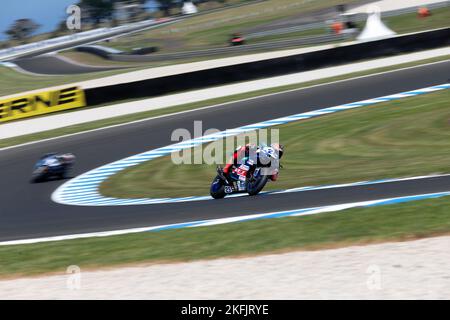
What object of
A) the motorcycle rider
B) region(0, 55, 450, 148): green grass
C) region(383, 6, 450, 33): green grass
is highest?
region(383, 6, 450, 33): green grass

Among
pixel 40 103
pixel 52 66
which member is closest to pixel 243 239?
pixel 40 103

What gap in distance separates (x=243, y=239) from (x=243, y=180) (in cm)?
295

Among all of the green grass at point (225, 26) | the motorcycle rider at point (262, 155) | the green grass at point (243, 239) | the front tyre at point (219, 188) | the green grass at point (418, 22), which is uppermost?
the green grass at point (225, 26)

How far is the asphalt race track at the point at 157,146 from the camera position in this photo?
33.6ft

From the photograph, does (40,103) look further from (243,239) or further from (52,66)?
(52,66)

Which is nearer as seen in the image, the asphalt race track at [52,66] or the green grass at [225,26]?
the green grass at [225,26]

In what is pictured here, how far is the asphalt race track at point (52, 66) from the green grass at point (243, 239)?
29040 mm

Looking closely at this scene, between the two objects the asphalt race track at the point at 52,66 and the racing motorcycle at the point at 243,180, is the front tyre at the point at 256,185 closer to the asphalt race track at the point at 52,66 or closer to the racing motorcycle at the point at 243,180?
the racing motorcycle at the point at 243,180

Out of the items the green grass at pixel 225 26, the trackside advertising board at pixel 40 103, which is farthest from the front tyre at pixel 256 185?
the green grass at pixel 225 26

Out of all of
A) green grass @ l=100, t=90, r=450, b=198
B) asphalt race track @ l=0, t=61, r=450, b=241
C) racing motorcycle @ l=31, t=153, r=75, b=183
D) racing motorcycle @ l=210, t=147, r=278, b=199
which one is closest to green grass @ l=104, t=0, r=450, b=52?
asphalt race track @ l=0, t=61, r=450, b=241

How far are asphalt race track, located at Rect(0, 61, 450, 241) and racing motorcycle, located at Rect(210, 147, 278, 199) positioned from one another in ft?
0.96

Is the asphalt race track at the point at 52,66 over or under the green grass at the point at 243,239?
over

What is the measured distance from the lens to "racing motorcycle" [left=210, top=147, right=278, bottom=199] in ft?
36.6

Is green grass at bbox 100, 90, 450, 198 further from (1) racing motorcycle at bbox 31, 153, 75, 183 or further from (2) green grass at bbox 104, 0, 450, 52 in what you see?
(2) green grass at bbox 104, 0, 450, 52
